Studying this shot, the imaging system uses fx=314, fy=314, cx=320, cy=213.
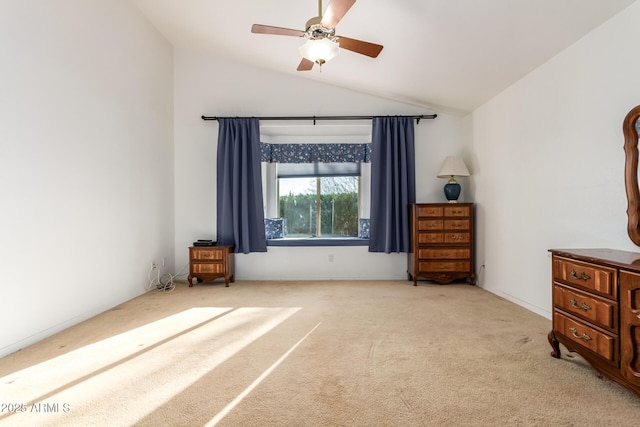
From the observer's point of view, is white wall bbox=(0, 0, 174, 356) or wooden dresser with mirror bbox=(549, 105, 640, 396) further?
white wall bbox=(0, 0, 174, 356)

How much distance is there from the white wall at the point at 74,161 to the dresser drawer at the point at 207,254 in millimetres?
478

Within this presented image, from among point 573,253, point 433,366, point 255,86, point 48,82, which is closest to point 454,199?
point 573,253

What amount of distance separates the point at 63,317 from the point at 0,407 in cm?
121

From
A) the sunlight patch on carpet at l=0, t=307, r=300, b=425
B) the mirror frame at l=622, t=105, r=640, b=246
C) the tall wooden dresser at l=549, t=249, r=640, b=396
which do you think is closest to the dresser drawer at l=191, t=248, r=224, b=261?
the sunlight patch on carpet at l=0, t=307, r=300, b=425

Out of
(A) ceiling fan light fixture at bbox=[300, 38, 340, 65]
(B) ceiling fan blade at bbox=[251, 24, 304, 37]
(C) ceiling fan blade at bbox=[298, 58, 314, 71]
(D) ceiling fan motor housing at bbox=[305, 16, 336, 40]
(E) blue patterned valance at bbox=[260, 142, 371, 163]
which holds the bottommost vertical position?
(E) blue patterned valance at bbox=[260, 142, 371, 163]

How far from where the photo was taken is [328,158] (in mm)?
4887

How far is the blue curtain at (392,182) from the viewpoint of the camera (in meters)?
4.24

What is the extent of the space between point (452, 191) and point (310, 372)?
312 centimetres

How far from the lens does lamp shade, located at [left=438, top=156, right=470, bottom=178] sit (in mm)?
4020

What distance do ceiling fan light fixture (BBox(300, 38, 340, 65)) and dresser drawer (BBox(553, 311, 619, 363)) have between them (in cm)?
235

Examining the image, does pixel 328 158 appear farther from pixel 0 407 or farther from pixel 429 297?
pixel 0 407

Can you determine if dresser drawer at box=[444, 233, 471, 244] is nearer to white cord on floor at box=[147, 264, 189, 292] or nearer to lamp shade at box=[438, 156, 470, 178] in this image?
lamp shade at box=[438, 156, 470, 178]

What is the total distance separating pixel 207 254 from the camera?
13.3 ft

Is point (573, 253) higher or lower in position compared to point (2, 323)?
higher
